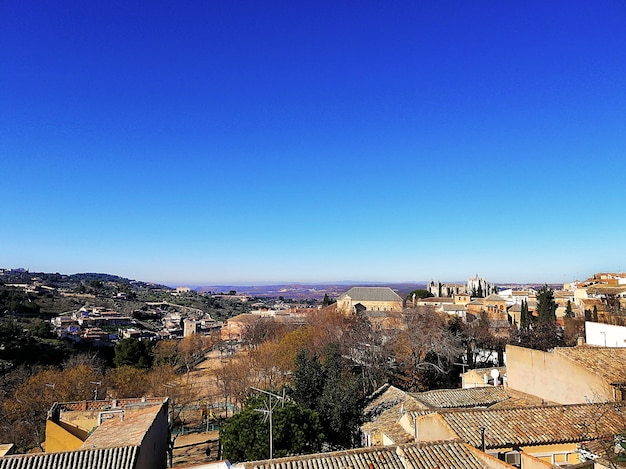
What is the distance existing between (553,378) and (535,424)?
153 inches

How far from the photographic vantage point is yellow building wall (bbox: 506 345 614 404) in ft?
42.5

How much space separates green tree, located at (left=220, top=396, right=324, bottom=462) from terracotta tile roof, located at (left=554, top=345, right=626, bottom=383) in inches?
326

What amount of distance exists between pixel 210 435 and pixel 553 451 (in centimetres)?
2001

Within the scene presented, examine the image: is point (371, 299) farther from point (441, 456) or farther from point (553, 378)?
point (441, 456)

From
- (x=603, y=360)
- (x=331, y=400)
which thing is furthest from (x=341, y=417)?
(x=603, y=360)

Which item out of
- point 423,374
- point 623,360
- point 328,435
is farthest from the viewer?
point 423,374

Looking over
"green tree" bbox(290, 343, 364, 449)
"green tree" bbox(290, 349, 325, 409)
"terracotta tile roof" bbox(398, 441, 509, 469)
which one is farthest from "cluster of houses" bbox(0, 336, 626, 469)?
"green tree" bbox(290, 349, 325, 409)

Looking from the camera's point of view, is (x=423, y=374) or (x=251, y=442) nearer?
(x=251, y=442)

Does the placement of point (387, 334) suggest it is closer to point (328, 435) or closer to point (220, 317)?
point (328, 435)

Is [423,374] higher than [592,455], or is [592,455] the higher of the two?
[592,455]

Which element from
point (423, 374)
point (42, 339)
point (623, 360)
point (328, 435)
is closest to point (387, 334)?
point (423, 374)

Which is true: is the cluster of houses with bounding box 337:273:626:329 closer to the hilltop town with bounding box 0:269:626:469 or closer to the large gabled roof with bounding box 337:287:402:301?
the large gabled roof with bounding box 337:287:402:301

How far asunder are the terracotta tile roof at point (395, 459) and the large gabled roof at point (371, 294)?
68280mm

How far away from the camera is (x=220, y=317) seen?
105 m
